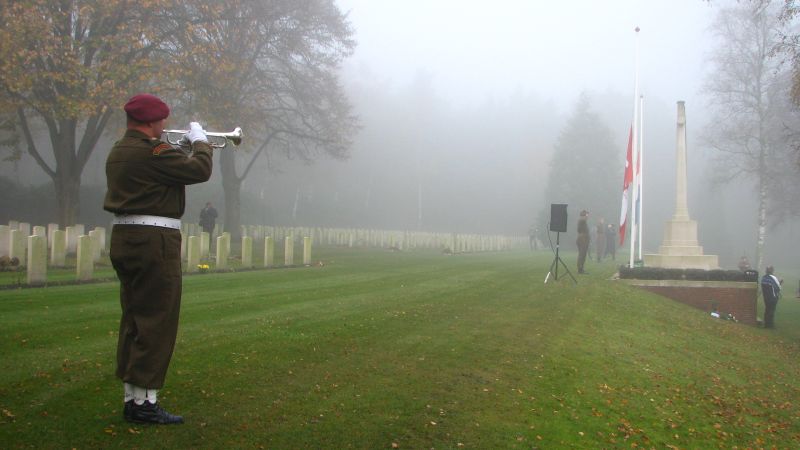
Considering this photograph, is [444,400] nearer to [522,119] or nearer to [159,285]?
[159,285]

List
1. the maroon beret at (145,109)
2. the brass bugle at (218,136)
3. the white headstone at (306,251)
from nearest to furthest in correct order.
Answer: the maroon beret at (145,109) → the brass bugle at (218,136) → the white headstone at (306,251)

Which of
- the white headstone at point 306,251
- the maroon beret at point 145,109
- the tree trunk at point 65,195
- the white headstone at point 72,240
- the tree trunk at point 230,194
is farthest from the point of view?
the tree trunk at point 230,194

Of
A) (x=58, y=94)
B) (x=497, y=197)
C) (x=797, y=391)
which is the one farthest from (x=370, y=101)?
(x=797, y=391)

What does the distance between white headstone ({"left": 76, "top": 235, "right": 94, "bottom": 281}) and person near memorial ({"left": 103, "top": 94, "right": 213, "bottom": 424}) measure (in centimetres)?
955

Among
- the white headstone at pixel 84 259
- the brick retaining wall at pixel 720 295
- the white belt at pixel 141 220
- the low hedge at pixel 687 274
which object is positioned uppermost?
the white belt at pixel 141 220

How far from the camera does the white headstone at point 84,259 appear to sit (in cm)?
1300

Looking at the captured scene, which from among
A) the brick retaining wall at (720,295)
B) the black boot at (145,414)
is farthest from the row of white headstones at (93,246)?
the brick retaining wall at (720,295)

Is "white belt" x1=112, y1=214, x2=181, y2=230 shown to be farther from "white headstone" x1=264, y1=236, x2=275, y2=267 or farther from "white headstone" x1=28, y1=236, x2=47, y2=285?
"white headstone" x1=264, y1=236, x2=275, y2=267

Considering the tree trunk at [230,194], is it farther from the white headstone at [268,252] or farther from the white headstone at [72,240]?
the white headstone at [268,252]

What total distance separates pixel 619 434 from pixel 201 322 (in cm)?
527

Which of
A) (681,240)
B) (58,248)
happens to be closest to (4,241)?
(58,248)

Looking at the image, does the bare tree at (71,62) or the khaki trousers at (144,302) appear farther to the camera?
the bare tree at (71,62)

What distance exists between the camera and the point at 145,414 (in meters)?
4.50

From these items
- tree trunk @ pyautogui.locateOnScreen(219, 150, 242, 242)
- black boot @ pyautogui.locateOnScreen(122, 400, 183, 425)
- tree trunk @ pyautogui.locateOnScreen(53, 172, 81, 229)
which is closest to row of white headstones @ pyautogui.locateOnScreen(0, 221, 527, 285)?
tree trunk @ pyautogui.locateOnScreen(53, 172, 81, 229)
